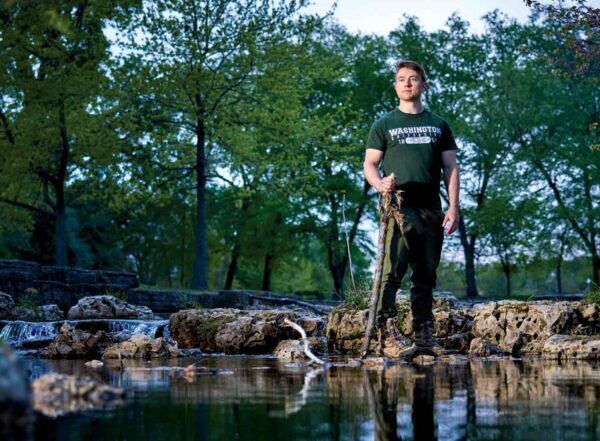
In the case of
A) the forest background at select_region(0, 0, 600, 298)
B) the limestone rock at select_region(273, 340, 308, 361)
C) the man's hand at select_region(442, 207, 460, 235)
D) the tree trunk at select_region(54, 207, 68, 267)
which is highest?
the forest background at select_region(0, 0, 600, 298)

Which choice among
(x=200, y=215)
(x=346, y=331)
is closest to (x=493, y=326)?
(x=346, y=331)

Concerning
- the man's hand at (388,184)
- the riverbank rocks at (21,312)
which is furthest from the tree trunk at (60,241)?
the man's hand at (388,184)

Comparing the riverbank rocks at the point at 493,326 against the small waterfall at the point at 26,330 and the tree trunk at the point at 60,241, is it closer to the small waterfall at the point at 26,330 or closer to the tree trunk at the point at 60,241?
the small waterfall at the point at 26,330

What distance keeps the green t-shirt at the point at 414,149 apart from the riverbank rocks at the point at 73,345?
4.54 m

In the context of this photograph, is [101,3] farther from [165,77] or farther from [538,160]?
[538,160]

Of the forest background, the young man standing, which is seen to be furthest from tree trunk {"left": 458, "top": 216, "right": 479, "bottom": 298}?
the young man standing

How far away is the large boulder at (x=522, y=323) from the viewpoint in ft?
30.1

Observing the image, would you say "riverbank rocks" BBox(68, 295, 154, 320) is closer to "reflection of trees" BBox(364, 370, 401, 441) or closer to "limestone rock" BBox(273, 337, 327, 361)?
"limestone rock" BBox(273, 337, 327, 361)

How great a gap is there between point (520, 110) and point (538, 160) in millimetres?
2708

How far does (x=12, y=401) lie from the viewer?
6.64ft

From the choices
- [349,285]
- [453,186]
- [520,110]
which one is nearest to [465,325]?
[349,285]

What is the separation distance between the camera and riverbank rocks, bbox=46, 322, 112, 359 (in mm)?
9883

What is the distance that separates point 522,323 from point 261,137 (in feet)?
76.7

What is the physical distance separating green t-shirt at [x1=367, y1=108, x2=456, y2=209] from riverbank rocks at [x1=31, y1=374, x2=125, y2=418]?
3860 millimetres
